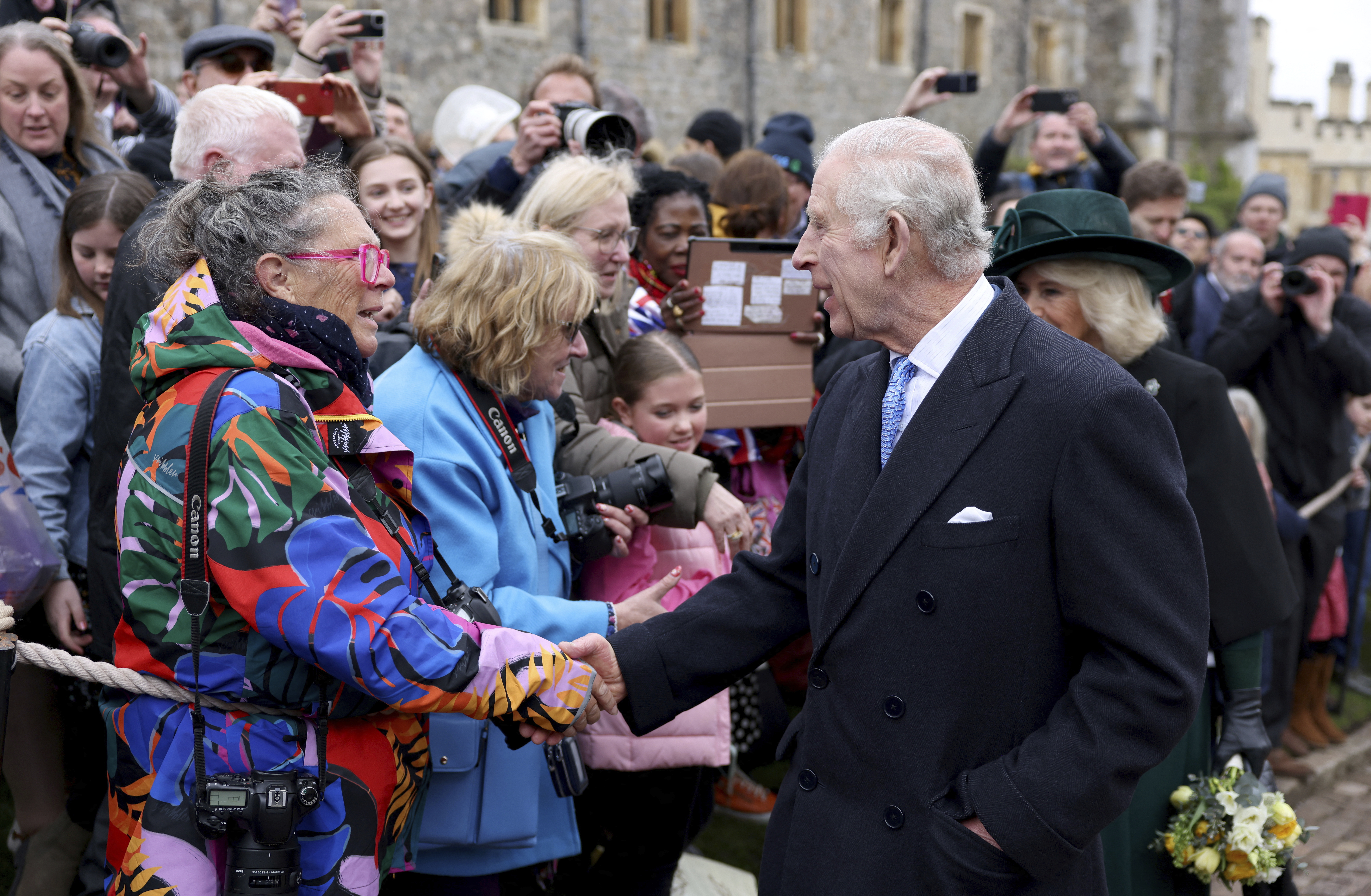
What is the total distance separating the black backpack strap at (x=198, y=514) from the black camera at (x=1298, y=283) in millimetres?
5049

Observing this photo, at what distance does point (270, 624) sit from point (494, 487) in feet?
2.43

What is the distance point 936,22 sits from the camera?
947 inches

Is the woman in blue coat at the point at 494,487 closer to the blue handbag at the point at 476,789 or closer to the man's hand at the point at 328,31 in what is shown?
the blue handbag at the point at 476,789

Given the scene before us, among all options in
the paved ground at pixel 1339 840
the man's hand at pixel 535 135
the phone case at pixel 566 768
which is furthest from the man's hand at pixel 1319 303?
the phone case at pixel 566 768

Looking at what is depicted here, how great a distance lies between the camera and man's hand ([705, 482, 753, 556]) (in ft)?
10.0

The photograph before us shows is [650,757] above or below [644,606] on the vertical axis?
below

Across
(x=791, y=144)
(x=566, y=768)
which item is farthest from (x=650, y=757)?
(x=791, y=144)

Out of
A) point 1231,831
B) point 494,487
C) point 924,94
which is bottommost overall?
point 1231,831

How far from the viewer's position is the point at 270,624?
187 cm

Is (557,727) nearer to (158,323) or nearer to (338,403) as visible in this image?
(338,403)

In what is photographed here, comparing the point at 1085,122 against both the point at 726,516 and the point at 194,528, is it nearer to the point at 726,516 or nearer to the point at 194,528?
the point at 726,516

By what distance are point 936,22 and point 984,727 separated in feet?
80.9

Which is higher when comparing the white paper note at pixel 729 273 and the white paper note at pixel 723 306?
the white paper note at pixel 729 273

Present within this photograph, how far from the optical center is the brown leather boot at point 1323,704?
595cm
